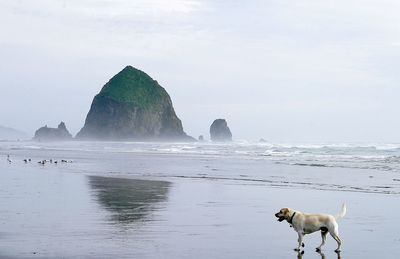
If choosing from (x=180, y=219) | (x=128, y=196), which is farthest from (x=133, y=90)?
(x=180, y=219)

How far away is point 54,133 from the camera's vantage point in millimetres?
191625

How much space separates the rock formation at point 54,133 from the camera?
190 meters

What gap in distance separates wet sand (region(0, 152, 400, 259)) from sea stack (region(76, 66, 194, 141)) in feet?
484

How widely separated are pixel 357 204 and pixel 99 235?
29.5ft

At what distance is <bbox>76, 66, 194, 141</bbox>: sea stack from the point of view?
173 metres

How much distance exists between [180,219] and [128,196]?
221 inches

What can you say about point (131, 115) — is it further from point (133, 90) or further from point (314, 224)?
point (314, 224)

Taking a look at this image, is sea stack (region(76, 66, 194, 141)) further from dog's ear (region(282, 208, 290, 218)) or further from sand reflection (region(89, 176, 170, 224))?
dog's ear (region(282, 208, 290, 218))

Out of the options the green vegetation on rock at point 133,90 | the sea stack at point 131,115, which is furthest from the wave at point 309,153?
the green vegetation on rock at point 133,90

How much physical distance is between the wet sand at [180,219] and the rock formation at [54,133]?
170 m

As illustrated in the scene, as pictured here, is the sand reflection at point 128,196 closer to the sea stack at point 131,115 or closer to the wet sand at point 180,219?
the wet sand at point 180,219

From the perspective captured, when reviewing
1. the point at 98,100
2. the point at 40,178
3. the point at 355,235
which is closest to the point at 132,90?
the point at 98,100

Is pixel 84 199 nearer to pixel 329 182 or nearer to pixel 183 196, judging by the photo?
pixel 183 196

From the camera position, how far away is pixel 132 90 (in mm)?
189500
